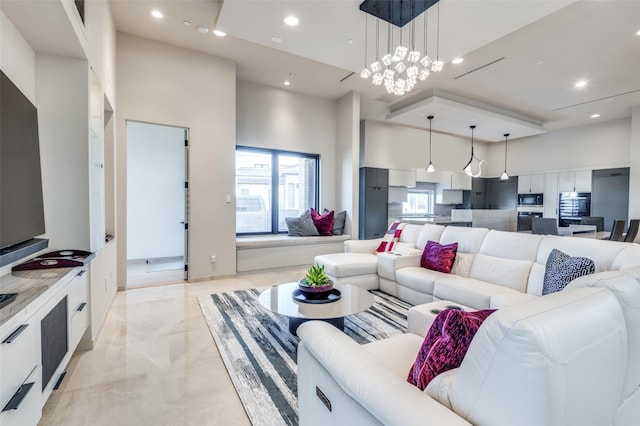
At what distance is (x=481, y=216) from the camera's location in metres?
5.80

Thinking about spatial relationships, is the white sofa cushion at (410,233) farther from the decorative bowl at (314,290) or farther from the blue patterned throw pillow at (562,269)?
the decorative bowl at (314,290)

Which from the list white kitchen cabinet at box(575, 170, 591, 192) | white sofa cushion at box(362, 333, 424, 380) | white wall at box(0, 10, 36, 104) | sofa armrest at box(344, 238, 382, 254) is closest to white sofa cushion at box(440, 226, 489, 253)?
sofa armrest at box(344, 238, 382, 254)

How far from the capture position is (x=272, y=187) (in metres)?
5.88

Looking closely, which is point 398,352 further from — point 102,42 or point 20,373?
point 102,42

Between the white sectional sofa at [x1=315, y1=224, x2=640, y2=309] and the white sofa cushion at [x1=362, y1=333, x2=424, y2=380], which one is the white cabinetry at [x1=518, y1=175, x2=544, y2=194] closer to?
the white sectional sofa at [x1=315, y1=224, x2=640, y2=309]

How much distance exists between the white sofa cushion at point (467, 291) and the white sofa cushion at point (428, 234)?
2.86 ft

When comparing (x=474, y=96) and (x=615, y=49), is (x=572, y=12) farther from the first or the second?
(x=474, y=96)

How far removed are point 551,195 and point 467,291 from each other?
22.9 ft

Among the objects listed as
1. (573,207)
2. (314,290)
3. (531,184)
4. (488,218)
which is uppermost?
(531,184)

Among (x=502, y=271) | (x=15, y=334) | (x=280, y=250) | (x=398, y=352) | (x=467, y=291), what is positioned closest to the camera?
(x=15, y=334)

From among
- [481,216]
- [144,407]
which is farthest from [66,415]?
[481,216]

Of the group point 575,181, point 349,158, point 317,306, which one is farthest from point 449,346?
point 575,181

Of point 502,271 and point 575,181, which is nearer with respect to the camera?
point 502,271

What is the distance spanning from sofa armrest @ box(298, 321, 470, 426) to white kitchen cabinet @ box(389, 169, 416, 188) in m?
6.16
